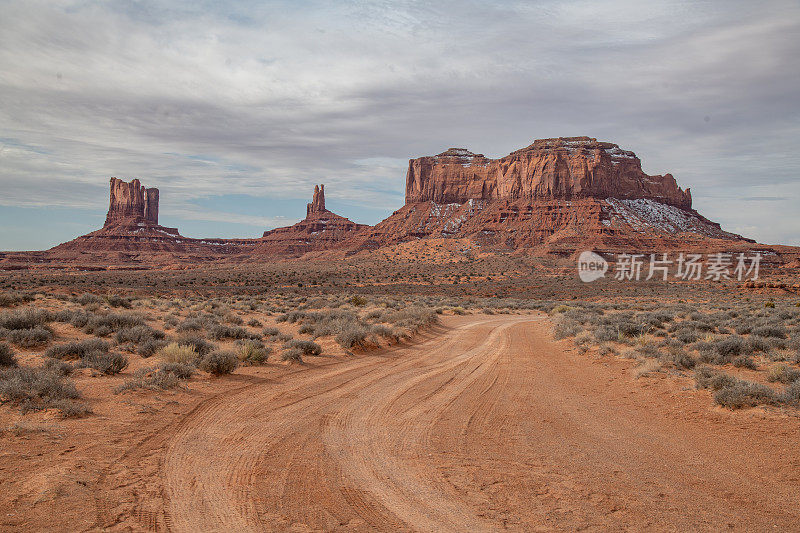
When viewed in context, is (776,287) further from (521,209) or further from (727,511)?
(521,209)

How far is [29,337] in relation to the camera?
12.1 meters

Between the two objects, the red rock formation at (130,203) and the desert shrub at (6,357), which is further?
the red rock formation at (130,203)

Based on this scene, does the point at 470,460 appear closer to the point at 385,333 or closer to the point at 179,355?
the point at 179,355

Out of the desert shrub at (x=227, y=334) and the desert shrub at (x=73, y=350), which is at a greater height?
the desert shrub at (x=73, y=350)

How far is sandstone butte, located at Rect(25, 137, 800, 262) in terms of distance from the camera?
106750mm

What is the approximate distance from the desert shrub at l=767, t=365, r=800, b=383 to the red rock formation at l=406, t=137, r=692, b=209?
120651 mm

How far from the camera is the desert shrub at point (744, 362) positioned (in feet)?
37.3

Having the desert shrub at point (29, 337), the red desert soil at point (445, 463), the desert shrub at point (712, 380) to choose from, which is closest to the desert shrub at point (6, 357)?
the desert shrub at point (29, 337)

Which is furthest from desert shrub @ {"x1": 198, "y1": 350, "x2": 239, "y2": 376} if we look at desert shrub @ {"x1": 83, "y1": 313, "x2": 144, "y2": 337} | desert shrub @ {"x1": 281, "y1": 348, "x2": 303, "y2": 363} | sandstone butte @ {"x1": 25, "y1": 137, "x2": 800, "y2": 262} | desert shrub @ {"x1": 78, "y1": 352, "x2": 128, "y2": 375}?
sandstone butte @ {"x1": 25, "y1": 137, "x2": 800, "y2": 262}

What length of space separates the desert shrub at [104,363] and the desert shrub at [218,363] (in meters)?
1.57

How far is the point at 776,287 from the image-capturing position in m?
53.3

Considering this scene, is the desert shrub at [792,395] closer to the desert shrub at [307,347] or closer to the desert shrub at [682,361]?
the desert shrub at [682,361]

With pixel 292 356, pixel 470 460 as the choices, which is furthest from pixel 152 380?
pixel 470 460

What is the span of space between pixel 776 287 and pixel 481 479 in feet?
205
